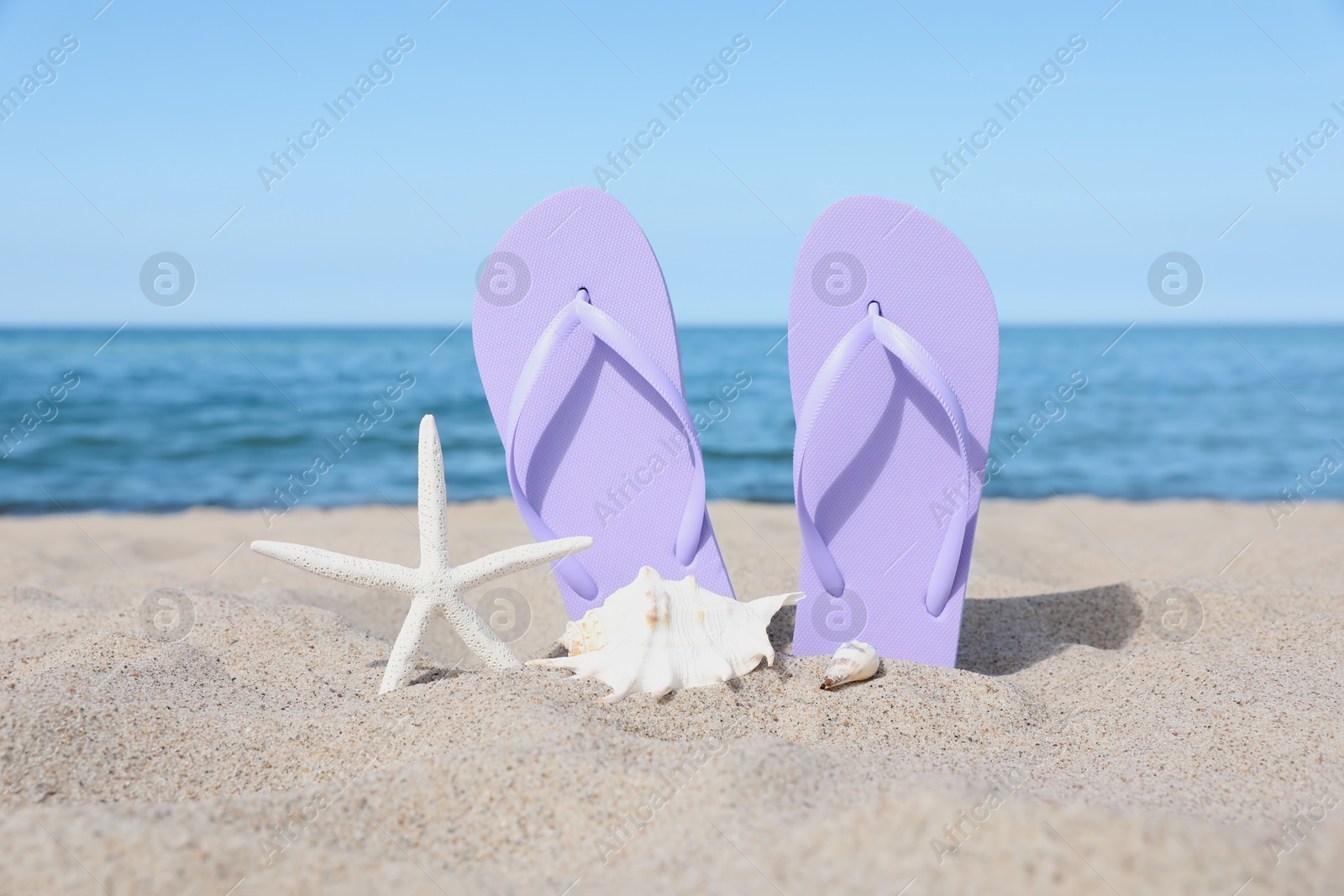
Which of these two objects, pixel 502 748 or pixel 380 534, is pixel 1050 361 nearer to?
pixel 380 534

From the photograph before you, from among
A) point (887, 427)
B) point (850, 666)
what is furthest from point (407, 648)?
point (887, 427)

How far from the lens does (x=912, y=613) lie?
2490mm

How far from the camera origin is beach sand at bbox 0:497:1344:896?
123 cm

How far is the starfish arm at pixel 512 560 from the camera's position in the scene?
2.19 meters

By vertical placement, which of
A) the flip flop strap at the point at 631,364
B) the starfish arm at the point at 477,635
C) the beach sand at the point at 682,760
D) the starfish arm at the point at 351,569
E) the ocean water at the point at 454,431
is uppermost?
the ocean water at the point at 454,431

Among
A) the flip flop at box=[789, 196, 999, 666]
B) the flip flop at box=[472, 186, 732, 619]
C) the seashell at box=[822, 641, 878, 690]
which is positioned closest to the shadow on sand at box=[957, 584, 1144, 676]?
the flip flop at box=[789, 196, 999, 666]

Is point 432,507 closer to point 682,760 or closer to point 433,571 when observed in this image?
point 433,571

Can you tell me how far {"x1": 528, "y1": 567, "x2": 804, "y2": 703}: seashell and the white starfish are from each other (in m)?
0.15

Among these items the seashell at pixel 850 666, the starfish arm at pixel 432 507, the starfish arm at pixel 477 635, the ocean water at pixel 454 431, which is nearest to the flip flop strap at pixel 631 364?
the starfish arm at pixel 432 507

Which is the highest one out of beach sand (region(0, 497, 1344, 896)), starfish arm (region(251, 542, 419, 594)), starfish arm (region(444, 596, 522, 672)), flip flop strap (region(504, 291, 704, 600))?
flip flop strap (region(504, 291, 704, 600))

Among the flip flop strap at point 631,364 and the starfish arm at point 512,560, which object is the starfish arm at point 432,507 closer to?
the starfish arm at point 512,560

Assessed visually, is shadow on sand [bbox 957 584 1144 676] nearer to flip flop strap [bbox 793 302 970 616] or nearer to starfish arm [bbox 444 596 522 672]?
flip flop strap [bbox 793 302 970 616]

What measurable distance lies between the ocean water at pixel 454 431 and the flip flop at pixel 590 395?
2984 millimetres

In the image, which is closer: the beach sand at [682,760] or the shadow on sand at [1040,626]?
the beach sand at [682,760]
